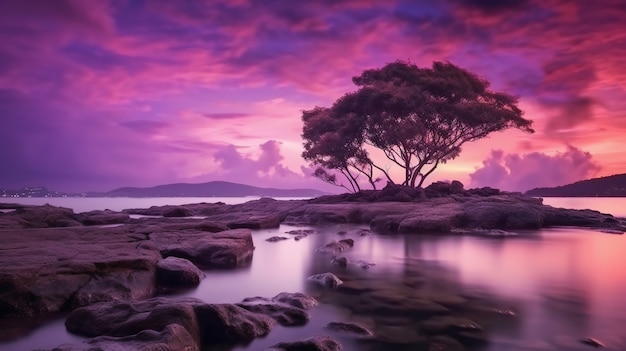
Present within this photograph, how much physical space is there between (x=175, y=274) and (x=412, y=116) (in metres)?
38.7

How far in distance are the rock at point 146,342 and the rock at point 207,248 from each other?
7999 millimetres

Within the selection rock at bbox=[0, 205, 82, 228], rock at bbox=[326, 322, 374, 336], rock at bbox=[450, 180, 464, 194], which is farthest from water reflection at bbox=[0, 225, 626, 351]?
rock at bbox=[450, 180, 464, 194]

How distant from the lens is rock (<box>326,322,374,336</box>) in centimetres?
700

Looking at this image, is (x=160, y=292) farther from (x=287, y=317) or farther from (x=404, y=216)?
(x=404, y=216)

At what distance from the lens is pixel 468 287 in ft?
35.8

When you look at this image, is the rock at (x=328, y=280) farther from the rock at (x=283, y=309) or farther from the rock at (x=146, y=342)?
the rock at (x=146, y=342)

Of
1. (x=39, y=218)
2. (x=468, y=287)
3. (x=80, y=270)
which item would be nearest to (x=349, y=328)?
(x=468, y=287)

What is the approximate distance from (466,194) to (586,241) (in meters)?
25.6

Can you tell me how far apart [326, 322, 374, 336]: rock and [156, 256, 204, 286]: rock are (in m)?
→ 4.91

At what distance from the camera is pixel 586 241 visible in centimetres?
2258

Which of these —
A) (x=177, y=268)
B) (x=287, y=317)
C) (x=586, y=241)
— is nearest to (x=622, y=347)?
(x=287, y=317)

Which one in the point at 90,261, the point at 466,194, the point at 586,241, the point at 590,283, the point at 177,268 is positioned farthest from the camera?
the point at 466,194

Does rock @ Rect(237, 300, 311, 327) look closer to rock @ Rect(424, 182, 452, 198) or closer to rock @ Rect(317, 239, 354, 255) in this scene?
rock @ Rect(317, 239, 354, 255)

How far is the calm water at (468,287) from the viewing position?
6898 mm
